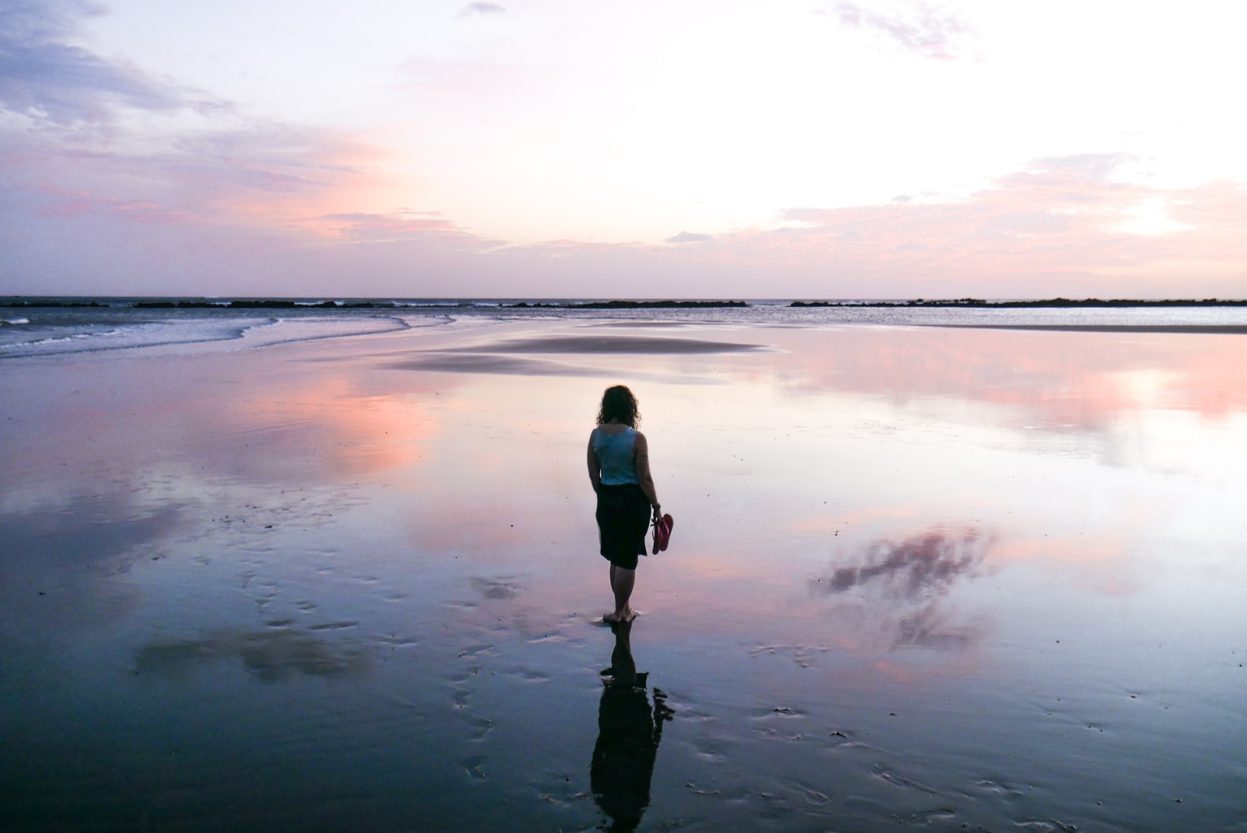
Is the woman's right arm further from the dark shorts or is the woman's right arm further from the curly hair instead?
the curly hair

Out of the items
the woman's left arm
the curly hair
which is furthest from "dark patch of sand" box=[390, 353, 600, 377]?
the woman's left arm

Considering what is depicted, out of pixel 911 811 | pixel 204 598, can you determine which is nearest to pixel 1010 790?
pixel 911 811

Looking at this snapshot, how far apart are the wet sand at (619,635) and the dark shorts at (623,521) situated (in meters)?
0.51

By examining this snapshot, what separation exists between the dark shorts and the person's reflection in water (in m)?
0.94

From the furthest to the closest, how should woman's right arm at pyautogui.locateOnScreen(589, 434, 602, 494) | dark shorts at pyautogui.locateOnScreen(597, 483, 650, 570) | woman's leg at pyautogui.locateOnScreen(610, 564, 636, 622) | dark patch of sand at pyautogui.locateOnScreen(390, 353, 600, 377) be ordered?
dark patch of sand at pyautogui.locateOnScreen(390, 353, 600, 377)
woman's right arm at pyautogui.locateOnScreen(589, 434, 602, 494)
dark shorts at pyautogui.locateOnScreen(597, 483, 650, 570)
woman's leg at pyautogui.locateOnScreen(610, 564, 636, 622)

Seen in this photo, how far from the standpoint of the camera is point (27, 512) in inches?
374

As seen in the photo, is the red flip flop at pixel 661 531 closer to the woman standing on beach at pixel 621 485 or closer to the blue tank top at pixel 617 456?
the woman standing on beach at pixel 621 485

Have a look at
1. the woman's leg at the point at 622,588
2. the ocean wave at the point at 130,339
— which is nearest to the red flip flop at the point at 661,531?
the woman's leg at the point at 622,588

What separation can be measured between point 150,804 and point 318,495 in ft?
20.6

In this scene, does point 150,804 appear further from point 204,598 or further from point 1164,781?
point 1164,781

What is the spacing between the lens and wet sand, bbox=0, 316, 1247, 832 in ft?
14.8

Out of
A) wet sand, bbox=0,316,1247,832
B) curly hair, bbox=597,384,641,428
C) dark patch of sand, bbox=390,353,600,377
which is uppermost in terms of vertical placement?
curly hair, bbox=597,384,641,428

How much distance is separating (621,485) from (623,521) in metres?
0.30

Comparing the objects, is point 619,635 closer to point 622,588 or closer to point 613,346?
point 622,588
